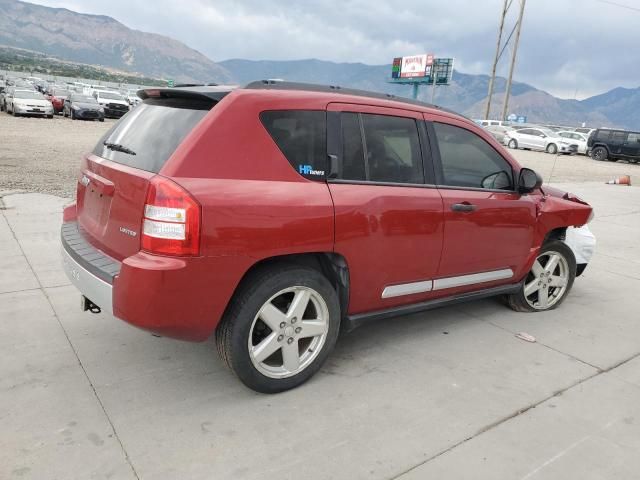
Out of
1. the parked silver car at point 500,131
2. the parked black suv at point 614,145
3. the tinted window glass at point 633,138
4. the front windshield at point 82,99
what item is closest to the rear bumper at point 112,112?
the front windshield at point 82,99

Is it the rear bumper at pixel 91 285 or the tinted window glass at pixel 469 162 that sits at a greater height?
the tinted window glass at pixel 469 162

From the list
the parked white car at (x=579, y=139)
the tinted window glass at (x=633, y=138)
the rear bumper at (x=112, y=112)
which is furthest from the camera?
the parked white car at (x=579, y=139)

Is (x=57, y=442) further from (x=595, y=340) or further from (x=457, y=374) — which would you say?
(x=595, y=340)

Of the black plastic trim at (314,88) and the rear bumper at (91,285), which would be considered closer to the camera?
the rear bumper at (91,285)

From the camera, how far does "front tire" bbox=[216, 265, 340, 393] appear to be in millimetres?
2803

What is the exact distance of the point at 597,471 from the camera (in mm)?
2525

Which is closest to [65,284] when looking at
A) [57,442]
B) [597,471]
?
[57,442]

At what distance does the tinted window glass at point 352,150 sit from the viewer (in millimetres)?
3131

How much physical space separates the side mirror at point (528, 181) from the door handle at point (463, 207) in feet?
2.01

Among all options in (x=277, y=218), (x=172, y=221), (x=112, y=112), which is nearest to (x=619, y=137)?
(x=112, y=112)

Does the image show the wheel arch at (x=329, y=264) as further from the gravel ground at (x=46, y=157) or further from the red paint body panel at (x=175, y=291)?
the gravel ground at (x=46, y=157)

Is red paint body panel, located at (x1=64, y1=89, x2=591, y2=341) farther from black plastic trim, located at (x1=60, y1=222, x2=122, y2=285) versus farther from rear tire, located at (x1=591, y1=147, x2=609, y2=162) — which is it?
rear tire, located at (x1=591, y1=147, x2=609, y2=162)

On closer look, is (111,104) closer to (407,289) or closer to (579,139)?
(579,139)

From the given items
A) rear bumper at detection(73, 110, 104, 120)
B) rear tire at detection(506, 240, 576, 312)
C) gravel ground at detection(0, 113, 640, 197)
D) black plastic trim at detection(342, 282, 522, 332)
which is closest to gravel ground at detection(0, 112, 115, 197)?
gravel ground at detection(0, 113, 640, 197)
